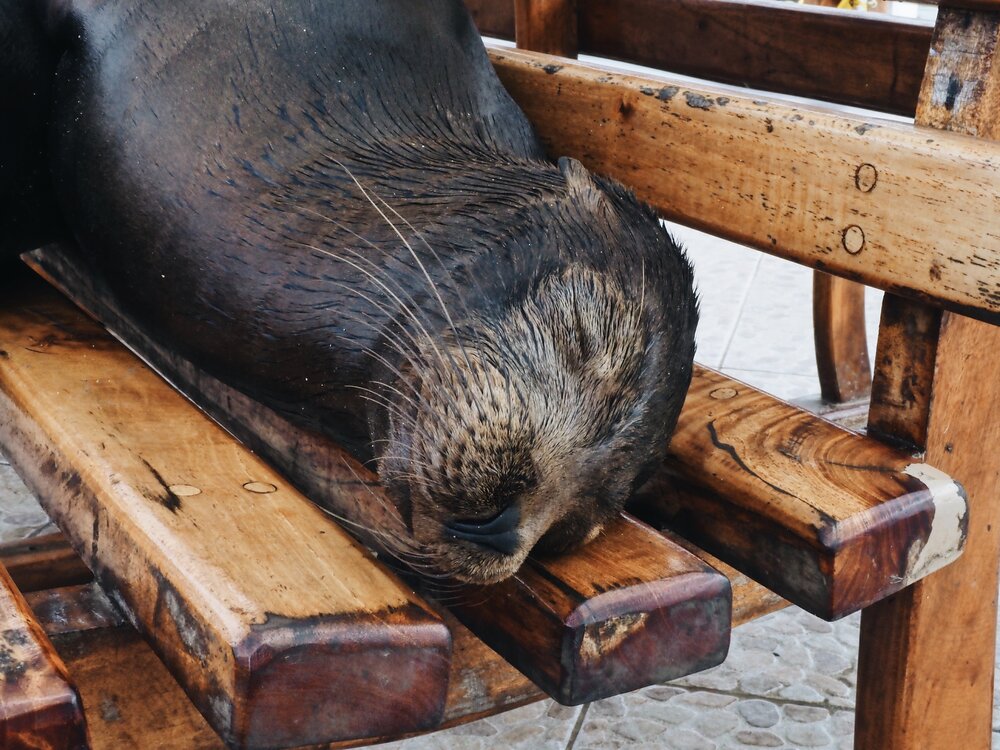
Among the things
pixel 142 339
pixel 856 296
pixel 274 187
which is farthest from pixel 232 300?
pixel 856 296

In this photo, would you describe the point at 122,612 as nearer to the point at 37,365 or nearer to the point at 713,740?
the point at 37,365

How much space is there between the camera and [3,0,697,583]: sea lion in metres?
1.33

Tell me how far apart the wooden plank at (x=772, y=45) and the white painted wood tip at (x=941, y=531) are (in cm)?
110

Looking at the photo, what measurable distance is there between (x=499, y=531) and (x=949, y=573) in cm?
76

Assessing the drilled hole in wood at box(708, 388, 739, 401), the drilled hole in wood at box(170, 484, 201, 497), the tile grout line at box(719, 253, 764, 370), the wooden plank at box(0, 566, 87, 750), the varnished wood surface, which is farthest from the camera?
the tile grout line at box(719, 253, 764, 370)

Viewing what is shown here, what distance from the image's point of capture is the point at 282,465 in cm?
187

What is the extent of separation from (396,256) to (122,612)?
51 cm

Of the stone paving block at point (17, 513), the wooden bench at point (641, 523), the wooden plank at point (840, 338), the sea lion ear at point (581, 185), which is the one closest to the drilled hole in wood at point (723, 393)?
the wooden bench at point (641, 523)

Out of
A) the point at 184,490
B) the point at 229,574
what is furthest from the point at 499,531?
the point at 184,490

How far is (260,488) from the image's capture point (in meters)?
1.46

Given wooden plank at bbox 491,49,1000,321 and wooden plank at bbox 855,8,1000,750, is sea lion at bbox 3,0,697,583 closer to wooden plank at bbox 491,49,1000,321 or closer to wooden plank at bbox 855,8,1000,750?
wooden plank at bbox 491,49,1000,321

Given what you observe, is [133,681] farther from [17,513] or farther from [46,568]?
[17,513]

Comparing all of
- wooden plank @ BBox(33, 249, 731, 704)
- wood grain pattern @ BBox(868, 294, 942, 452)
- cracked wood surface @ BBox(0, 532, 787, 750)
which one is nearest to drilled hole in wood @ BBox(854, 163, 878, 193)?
wood grain pattern @ BBox(868, 294, 942, 452)

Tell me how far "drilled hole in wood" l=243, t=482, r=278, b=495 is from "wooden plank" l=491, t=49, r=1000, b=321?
821 mm
